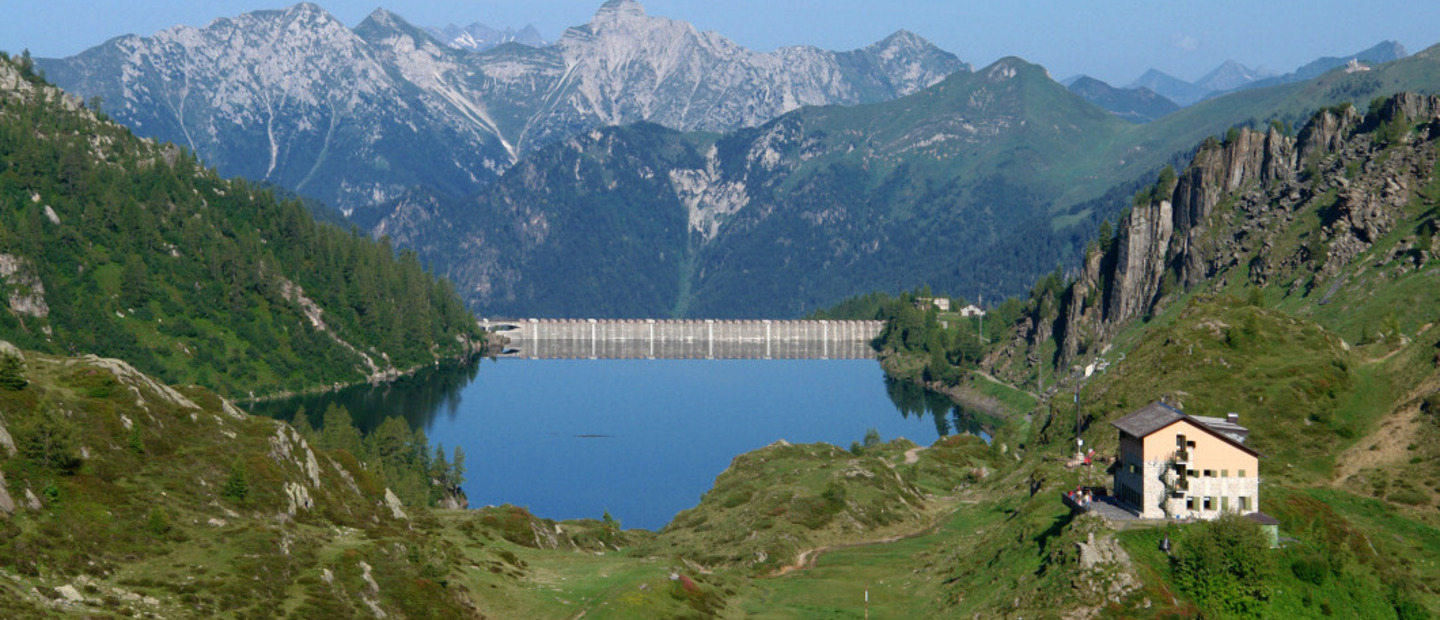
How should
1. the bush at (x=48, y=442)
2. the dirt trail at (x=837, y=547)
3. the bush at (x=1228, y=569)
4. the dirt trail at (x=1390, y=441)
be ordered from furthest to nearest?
the dirt trail at (x=1390, y=441) → the dirt trail at (x=837, y=547) → the bush at (x=48, y=442) → the bush at (x=1228, y=569)

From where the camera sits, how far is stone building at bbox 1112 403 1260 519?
104750 millimetres

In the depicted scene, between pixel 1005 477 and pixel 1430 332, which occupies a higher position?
pixel 1430 332

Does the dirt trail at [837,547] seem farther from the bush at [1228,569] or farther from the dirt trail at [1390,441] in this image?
the bush at [1228,569]

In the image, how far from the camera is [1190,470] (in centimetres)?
10531

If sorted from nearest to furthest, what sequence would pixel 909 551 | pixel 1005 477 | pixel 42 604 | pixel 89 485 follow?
pixel 42 604
pixel 89 485
pixel 909 551
pixel 1005 477

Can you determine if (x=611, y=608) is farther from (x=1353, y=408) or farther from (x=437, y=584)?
(x=1353, y=408)

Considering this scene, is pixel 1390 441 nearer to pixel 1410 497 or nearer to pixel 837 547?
pixel 1410 497

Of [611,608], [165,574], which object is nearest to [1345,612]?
[611,608]

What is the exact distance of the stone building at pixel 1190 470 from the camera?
104750mm

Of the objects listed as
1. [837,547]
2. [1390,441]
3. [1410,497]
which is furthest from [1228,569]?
[1390,441]

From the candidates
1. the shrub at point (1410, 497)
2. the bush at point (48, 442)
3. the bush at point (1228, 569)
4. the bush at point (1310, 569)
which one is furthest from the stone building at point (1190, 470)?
the bush at point (48, 442)

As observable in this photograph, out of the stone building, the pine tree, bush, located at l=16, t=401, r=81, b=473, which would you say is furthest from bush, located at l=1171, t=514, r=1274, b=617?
the pine tree

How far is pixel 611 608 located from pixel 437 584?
13006 millimetres

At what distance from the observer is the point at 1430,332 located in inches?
6737
